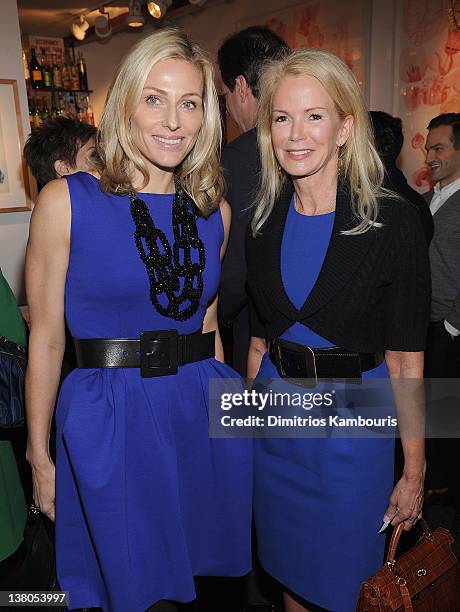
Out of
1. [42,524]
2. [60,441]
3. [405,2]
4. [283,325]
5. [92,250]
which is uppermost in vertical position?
[405,2]

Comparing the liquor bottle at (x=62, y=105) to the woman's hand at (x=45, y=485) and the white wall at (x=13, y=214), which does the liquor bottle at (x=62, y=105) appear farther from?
the woman's hand at (x=45, y=485)

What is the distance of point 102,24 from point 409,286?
674 cm

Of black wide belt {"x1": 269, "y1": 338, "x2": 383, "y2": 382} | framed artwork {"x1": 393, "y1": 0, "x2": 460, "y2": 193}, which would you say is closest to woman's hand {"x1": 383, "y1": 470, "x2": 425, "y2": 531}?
black wide belt {"x1": 269, "y1": 338, "x2": 383, "y2": 382}

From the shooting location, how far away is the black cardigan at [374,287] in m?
1.54

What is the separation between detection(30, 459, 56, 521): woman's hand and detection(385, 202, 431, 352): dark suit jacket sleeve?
102cm

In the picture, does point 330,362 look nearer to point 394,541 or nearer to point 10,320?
point 394,541

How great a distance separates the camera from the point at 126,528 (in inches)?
59.3

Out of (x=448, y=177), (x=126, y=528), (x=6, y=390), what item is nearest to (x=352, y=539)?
(x=126, y=528)

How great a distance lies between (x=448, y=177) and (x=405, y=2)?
6.62 feet

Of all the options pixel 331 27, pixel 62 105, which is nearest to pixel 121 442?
pixel 331 27

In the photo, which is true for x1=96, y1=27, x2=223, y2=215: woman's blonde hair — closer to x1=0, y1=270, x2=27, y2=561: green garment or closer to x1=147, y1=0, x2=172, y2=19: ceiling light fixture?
x1=0, y1=270, x2=27, y2=561: green garment

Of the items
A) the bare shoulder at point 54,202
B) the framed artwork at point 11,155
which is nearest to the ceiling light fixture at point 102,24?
the framed artwork at point 11,155

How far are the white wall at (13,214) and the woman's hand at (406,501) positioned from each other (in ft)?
10.6

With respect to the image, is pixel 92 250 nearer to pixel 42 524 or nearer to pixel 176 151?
pixel 176 151
